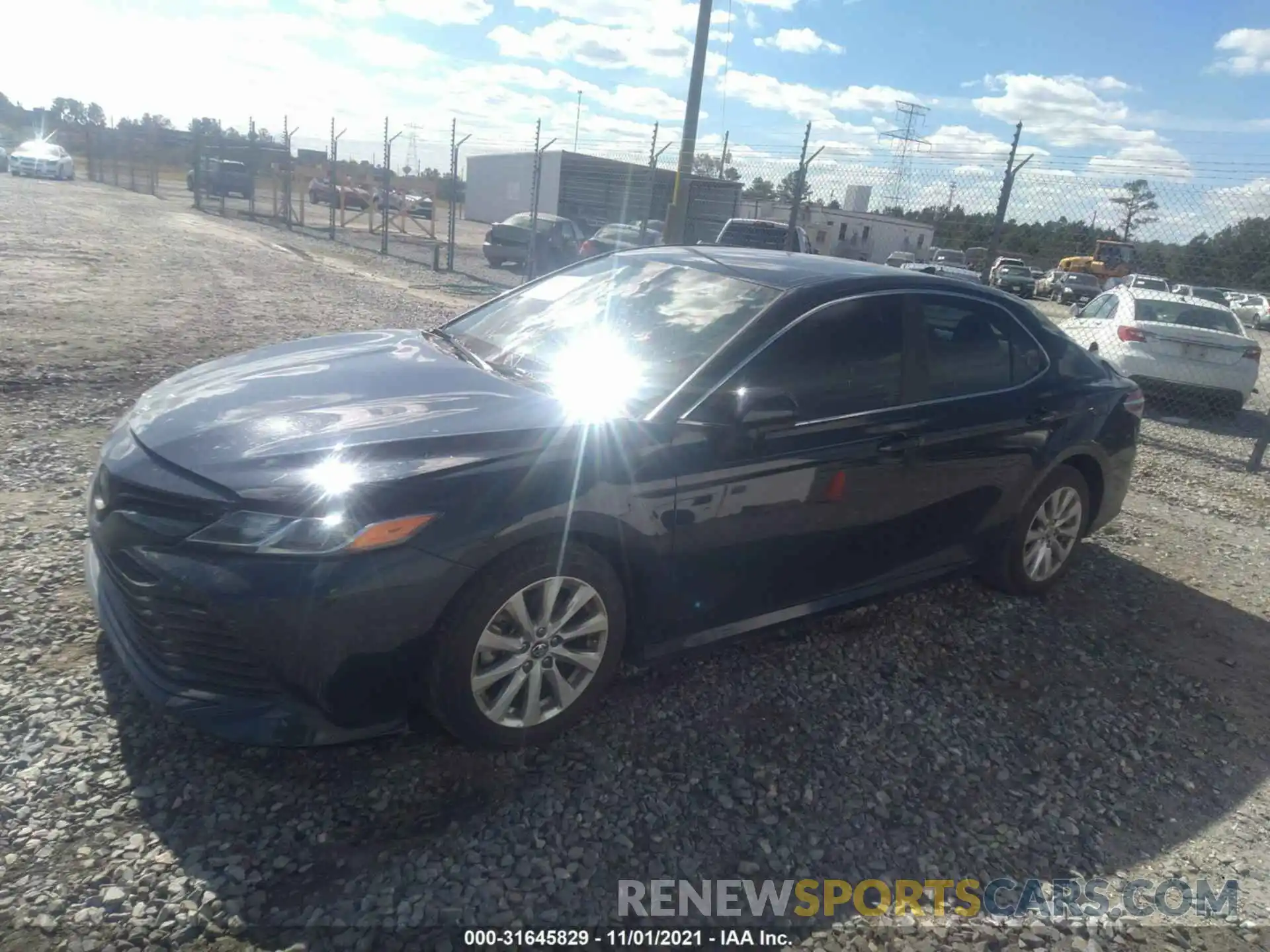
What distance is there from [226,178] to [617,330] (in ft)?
109

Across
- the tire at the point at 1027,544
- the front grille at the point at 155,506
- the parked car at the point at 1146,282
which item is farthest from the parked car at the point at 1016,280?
the front grille at the point at 155,506

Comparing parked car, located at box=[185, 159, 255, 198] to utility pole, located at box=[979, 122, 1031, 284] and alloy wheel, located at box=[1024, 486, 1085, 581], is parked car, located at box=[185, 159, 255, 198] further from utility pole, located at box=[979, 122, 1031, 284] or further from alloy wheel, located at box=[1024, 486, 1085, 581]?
alloy wheel, located at box=[1024, 486, 1085, 581]

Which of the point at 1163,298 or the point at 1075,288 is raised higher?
the point at 1163,298

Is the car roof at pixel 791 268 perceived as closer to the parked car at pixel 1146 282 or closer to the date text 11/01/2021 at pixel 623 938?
the date text 11/01/2021 at pixel 623 938

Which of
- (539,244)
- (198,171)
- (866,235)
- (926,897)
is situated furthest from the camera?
(866,235)

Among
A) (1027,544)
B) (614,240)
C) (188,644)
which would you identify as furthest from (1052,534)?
(614,240)

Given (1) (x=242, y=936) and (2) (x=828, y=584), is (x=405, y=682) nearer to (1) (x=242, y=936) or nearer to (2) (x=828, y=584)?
(1) (x=242, y=936)

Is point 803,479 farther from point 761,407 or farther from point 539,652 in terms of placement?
point 539,652

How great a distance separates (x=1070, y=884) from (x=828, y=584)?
1375 millimetres

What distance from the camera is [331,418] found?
2930 mm

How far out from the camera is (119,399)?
250 inches

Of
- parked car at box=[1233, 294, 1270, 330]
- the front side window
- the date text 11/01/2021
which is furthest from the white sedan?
parked car at box=[1233, 294, 1270, 330]

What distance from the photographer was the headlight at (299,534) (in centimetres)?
248

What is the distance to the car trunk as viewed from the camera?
10117mm
